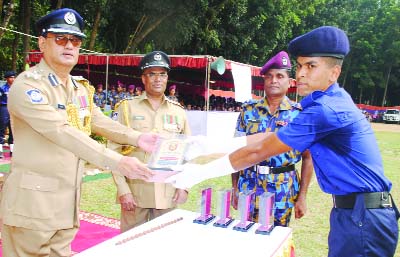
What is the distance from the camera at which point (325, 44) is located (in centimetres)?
200

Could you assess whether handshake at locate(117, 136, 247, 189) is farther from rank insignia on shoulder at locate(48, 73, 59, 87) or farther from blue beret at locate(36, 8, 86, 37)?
blue beret at locate(36, 8, 86, 37)

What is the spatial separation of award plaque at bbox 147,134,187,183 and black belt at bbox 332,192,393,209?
839 mm

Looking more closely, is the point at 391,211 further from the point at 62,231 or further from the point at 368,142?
the point at 62,231

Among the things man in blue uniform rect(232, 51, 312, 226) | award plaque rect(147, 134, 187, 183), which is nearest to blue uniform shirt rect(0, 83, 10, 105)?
man in blue uniform rect(232, 51, 312, 226)

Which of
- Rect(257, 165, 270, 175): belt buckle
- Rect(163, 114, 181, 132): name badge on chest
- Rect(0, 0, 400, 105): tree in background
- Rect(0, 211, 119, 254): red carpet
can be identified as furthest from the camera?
Rect(0, 0, 400, 105): tree in background

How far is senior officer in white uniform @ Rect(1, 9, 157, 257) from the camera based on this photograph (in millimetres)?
2156

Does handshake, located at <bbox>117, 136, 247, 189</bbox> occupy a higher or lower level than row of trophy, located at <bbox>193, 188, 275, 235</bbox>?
higher

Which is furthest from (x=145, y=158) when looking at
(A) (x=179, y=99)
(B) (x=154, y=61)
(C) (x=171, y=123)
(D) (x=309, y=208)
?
(A) (x=179, y=99)

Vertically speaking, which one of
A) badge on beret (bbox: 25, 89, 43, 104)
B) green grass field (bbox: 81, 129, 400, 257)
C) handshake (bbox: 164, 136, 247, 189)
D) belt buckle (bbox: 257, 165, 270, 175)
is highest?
badge on beret (bbox: 25, 89, 43, 104)

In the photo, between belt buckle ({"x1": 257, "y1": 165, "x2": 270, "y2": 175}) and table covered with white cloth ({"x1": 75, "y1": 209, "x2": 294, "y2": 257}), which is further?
belt buckle ({"x1": 257, "y1": 165, "x2": 270, "y2": 175})

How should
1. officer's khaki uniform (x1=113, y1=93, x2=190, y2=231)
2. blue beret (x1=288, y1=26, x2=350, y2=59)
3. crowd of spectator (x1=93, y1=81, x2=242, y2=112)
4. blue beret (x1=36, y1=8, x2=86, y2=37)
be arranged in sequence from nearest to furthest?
blue beret (x1=288, y1=26, x2=350, y2=59), blue beret (x1=36, y1=8, x2=86, y2=37), officer's khaki uniform (x1=113, y1=93, x2=190, y2=231), crowd of spectator (x1=93, y1=81, x2=242, y2=112)

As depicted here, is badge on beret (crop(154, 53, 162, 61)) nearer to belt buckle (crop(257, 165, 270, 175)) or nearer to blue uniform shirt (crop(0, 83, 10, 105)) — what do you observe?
belt buckle (crop(257, 165, 270, 175))

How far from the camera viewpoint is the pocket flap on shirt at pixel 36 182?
2246 millimetres

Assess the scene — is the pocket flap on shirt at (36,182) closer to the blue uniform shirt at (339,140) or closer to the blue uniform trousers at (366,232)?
the blue uniform shirt at (339,140)
